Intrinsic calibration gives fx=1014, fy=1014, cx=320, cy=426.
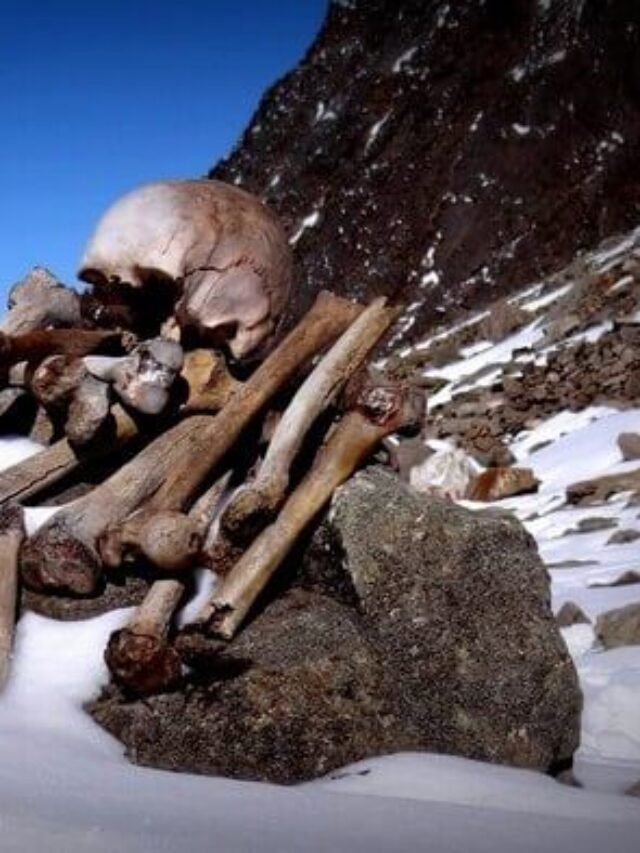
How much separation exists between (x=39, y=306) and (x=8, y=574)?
60.7 inches

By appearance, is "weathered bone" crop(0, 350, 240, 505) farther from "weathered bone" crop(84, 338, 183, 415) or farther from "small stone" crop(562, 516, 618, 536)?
"small stone" crop(562, 516, 618, 536)

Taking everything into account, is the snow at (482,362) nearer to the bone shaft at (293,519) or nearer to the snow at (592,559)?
the snow at (592,559)

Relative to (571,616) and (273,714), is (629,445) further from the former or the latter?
(273,714)

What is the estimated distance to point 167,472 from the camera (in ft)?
12.1

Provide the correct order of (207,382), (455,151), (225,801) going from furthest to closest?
(455,151)
(207,382)
(225,801)

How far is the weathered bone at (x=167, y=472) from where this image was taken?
10.9 ft

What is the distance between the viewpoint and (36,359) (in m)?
3.99

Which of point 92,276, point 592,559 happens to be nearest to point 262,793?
point 92,276

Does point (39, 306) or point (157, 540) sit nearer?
point (157, 540)

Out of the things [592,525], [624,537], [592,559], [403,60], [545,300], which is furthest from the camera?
[403,60]

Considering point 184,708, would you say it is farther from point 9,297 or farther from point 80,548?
point 9,297

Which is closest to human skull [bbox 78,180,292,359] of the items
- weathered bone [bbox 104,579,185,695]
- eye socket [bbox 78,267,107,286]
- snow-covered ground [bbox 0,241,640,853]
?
eye socket [bbox 78,267,107,286]

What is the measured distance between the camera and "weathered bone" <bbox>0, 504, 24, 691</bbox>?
3016 mm

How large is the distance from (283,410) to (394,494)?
63 centimetres
